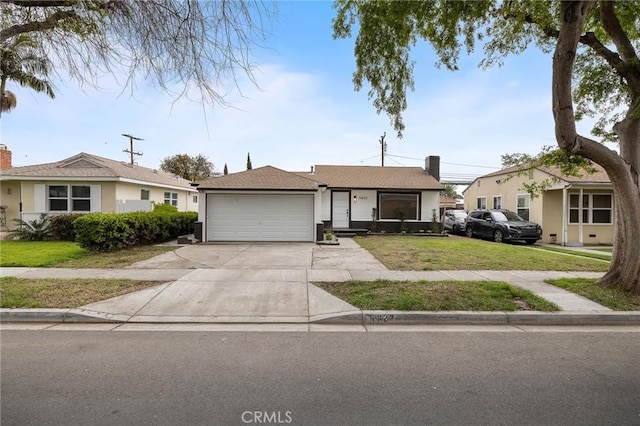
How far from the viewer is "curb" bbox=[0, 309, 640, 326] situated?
5537mm

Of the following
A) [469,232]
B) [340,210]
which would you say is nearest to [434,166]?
[469,232]

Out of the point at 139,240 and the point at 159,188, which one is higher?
the point at 159,188

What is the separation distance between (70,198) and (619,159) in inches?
801

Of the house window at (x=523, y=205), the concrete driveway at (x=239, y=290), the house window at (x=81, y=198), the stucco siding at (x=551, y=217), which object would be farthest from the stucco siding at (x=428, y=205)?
the house window at (x=81, y=198)

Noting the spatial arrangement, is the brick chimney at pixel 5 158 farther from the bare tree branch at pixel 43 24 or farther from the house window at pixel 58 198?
the bare tree branch at pixel 43 24

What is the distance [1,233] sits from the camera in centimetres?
1709

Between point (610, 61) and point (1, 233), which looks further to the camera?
point (1, 233)

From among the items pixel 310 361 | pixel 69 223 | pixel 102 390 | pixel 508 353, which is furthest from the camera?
pixel 69 223

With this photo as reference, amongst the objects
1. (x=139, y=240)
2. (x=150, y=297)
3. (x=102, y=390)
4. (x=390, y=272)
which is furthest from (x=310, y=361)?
(x=139, y=240)

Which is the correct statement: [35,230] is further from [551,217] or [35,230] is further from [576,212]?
[576,212]

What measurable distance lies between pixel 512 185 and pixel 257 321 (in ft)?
67.3

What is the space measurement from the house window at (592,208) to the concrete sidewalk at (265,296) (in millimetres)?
11393

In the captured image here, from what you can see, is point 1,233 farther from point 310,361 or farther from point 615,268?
point 615,268

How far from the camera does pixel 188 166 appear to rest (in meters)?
47.3
